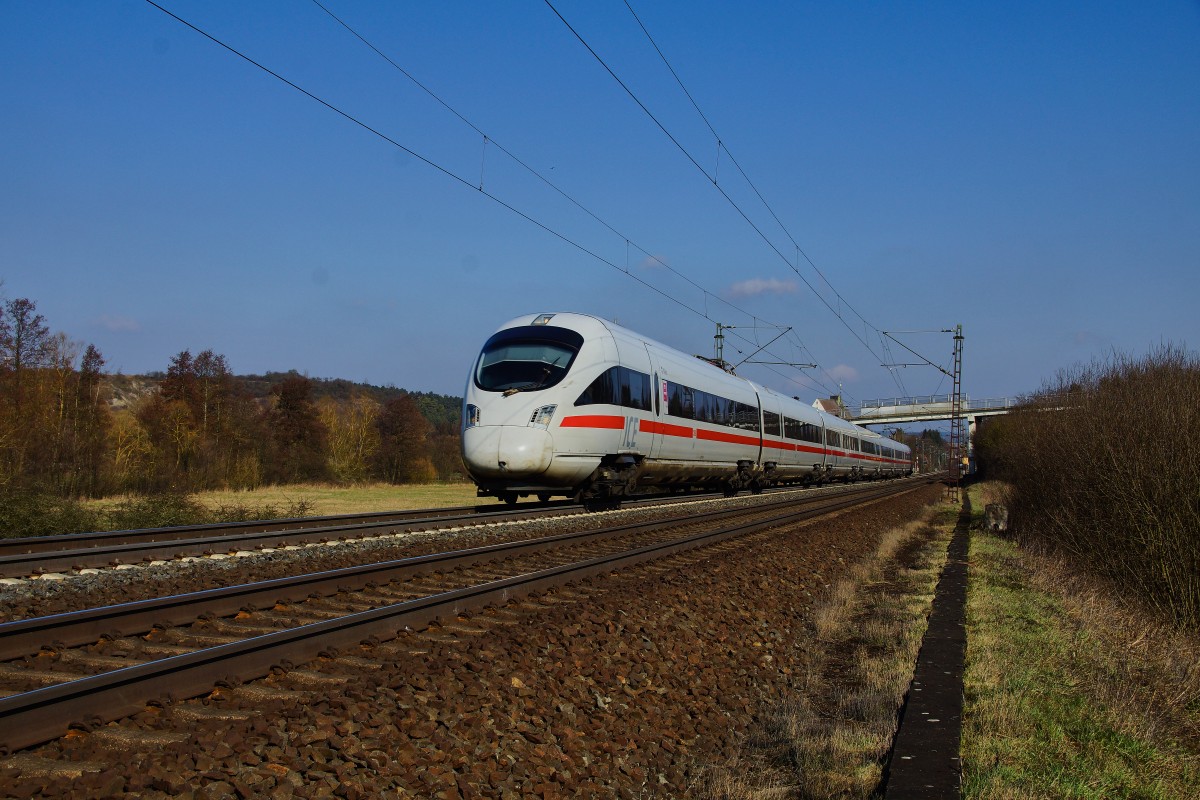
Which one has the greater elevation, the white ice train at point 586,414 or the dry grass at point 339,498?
the white ice train at point 586,414

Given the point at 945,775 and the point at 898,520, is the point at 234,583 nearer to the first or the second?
the point at 945,775

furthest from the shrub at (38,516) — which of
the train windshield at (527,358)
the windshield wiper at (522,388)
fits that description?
the windshield wiper at (522,388)

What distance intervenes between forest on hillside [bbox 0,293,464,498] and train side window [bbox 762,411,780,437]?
17.6 metres

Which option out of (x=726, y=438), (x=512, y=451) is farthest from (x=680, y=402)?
(x=512, y=451)

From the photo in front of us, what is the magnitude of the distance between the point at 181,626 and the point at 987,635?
6615mm

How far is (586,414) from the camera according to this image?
50.5 feet

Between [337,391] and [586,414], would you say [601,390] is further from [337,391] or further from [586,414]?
[337,391]

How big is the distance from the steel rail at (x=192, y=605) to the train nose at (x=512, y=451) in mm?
4616

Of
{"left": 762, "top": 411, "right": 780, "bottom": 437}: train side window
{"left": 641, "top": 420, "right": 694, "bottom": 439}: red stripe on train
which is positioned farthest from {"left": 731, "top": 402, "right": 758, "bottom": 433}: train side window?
{"left": 641, "top": 420, "right": 694, "bottom": 439}: red stripe on train

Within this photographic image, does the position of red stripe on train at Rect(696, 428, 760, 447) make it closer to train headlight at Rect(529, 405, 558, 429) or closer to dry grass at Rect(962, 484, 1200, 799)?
train headlight at Rect(529, 405, 558, 429)

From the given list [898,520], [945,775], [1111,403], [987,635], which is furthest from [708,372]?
[945,775]

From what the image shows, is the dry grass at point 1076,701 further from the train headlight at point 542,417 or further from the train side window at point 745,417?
the train side window at point 745,417

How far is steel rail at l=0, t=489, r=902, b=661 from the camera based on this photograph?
517cm

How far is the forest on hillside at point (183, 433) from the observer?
85.4 ft
